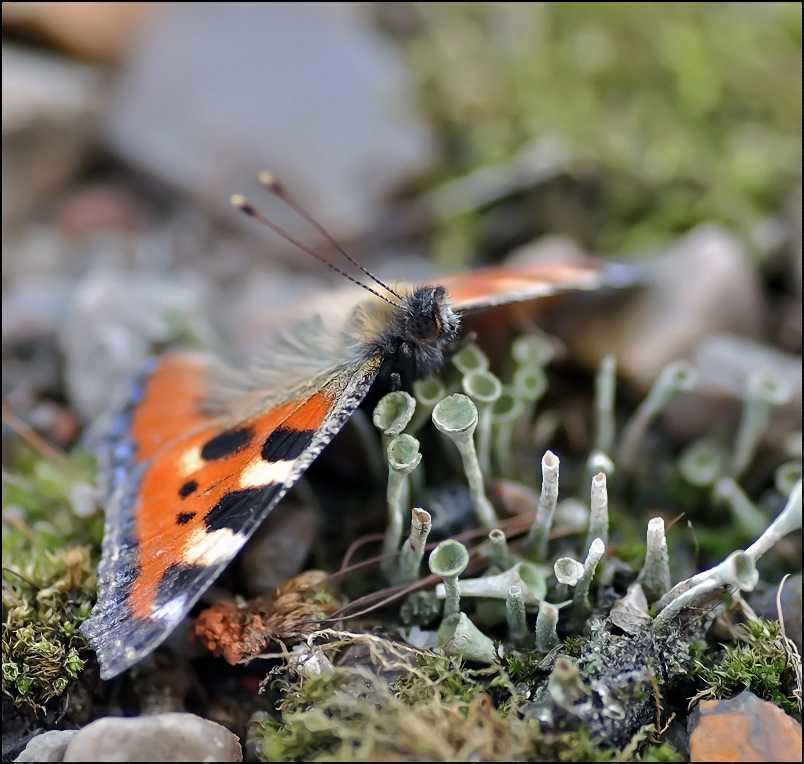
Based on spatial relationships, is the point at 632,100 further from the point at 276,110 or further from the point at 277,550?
the point at 277,550

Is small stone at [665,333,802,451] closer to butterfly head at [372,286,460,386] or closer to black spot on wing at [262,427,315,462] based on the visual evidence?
butterfly head at [372,286,460,386]

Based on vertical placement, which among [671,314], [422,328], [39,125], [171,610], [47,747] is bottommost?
[671,314]

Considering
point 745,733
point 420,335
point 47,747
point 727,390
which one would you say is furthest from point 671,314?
point 47,747

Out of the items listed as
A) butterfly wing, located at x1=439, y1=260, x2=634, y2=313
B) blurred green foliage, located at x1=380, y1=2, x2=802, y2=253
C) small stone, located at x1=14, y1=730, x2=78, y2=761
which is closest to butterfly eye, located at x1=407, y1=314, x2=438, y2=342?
butterfly wing, located at x1=439, y1=260, x2=634, y2=313

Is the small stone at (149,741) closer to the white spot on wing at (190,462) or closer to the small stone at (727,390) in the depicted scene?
the white spot on wing at (190,462)

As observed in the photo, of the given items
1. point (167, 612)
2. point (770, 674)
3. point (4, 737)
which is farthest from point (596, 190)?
point (4, 737)

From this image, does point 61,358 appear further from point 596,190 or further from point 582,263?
point 596,190

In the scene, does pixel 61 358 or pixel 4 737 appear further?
pixel 61 358
